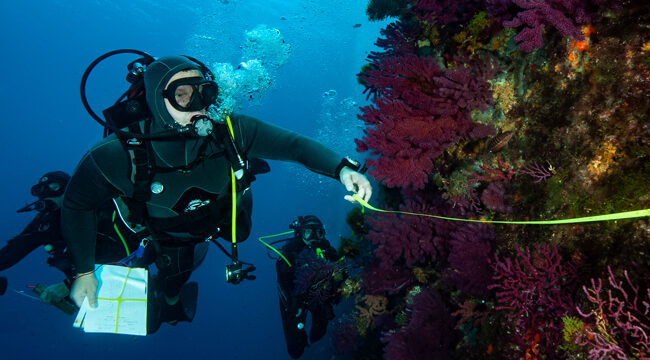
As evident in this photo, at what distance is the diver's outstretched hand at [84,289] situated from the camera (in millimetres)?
3318

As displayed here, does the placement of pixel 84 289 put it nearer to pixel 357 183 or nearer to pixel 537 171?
pixel 357 183

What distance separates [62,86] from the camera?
56.2m

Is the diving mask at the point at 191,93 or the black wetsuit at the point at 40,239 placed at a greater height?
the diving mask at the point at 191,93

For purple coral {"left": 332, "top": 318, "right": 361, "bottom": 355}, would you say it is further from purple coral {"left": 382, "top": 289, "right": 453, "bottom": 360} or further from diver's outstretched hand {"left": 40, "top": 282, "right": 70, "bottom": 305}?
diver's outstretched hand {"left": 40, "top": 282, "right": 70, "bottom": 305}

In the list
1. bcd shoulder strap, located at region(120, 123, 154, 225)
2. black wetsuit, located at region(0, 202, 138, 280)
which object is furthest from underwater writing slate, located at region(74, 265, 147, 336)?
bcd shoulder strap, located at region(120, 123, 154, 225)

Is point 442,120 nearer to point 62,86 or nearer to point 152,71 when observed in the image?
point 152,71

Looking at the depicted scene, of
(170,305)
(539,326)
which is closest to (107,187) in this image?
(170,305)

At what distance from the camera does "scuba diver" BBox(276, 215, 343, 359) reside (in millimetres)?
5418

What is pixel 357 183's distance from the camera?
8.15 feet

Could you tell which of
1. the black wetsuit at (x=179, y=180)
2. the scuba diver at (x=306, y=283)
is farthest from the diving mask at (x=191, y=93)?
the scuba diver at (x=306, y=283)

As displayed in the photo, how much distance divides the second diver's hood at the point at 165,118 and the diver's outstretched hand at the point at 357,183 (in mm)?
1969

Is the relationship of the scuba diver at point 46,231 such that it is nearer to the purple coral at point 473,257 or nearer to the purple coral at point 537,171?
the purple coral at point 473,257

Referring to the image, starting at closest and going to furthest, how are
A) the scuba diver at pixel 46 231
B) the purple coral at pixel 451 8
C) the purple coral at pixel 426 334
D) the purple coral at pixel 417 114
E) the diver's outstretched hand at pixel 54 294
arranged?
the purple coral at pixel 417 114
the purple coral at pixel 451 8
the purple coral at pixel 426 334
the diver's outstretched hand at pixel 54 294
the scuba diver at pixel 46 231

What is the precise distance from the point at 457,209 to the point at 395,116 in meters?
1.14
